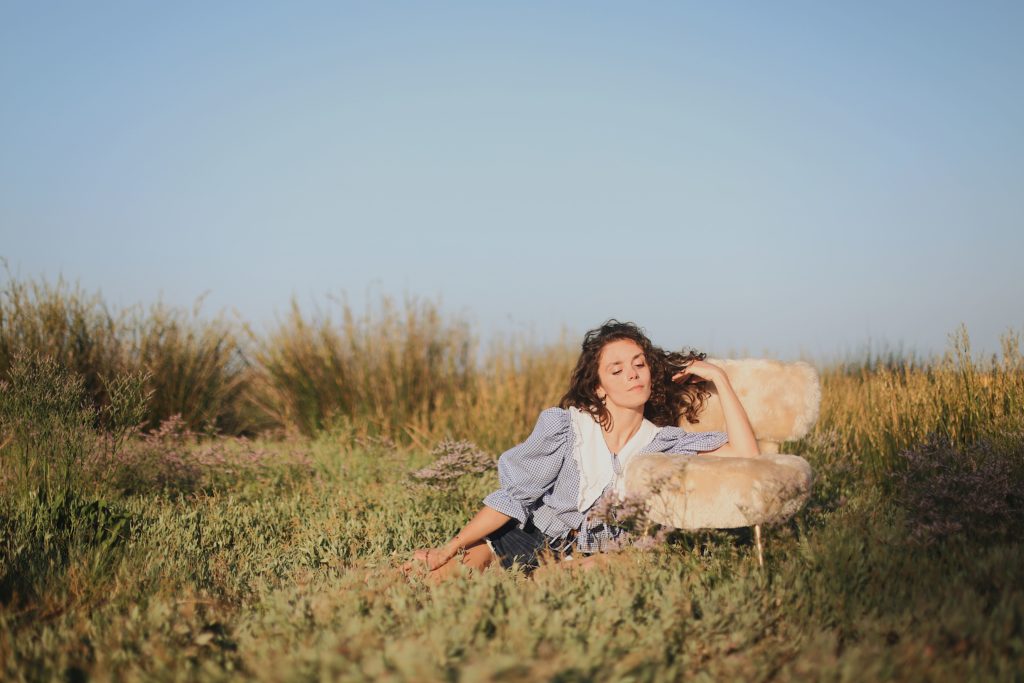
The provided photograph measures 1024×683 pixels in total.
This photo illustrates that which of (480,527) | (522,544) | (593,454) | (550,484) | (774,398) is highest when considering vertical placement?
(774,398)

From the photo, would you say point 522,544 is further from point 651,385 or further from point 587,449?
point 651,385

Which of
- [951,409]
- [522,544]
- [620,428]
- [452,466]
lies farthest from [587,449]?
[951,409]

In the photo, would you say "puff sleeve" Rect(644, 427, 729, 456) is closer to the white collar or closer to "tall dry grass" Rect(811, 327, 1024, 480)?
the white collar

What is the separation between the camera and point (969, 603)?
261 centimetres

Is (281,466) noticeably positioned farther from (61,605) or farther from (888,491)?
(888,491)

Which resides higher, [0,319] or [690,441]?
[0,319]

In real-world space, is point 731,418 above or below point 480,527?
above

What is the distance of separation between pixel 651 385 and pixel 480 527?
95cm

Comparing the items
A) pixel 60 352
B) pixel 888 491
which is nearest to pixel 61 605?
pixel 888 491

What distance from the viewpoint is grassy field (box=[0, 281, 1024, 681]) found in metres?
2.37

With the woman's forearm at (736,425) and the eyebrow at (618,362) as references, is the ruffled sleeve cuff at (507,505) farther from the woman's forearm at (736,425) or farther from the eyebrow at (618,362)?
the woman's forearm at (736,425)

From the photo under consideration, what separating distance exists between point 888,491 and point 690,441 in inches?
72.0

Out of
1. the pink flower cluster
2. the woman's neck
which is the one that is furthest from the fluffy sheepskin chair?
the pink flower cluster

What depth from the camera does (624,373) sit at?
3.68m
